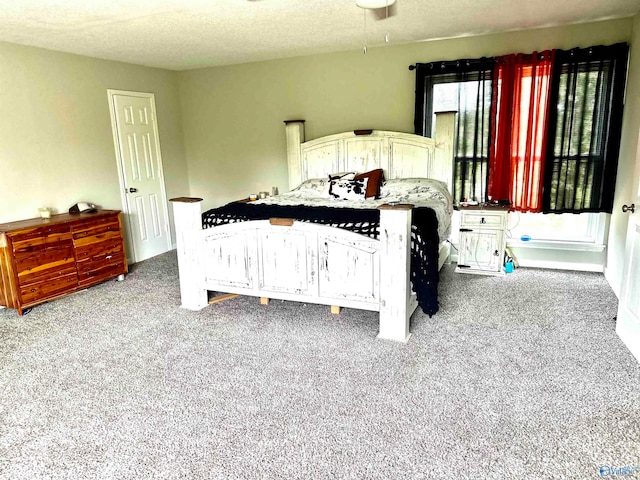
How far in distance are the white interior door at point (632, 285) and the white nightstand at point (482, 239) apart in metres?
1.42

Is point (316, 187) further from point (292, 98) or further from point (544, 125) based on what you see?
point (544, 125)

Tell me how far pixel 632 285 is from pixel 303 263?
2159mm

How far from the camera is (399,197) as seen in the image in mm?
4219

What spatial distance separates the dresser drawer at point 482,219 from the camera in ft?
13.8

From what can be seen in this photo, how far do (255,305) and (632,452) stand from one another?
2658 mm

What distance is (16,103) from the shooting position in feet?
12.8

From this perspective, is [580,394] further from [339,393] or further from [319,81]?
[319,81]

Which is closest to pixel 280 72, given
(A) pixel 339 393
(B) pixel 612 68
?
A: (B) pixel 612 68

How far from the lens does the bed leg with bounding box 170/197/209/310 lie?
3477mm

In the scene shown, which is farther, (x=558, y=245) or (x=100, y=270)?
(x=558, y=245)

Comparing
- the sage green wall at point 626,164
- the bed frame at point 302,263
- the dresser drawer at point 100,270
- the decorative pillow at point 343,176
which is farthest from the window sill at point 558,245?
the dresser drawer at point 100,270

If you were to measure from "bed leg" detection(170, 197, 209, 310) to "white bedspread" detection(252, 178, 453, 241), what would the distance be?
878 millimetres

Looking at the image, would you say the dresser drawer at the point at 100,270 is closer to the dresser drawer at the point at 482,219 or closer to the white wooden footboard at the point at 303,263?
the white wooden footboard at the point at 303,263

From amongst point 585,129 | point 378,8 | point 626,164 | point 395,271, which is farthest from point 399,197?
point 626,164
